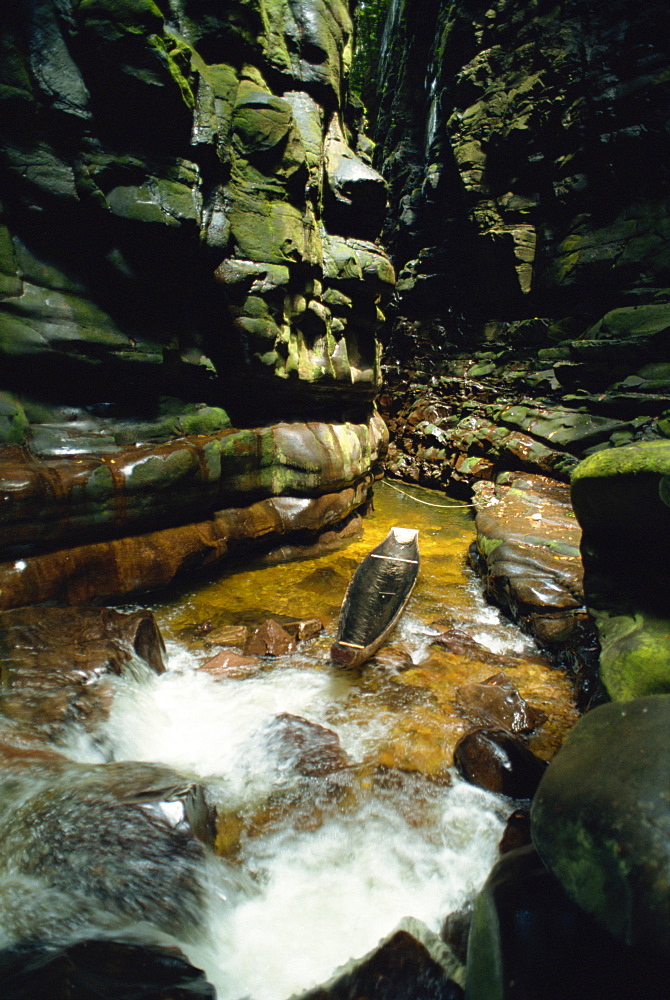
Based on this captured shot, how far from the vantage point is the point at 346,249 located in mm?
9312

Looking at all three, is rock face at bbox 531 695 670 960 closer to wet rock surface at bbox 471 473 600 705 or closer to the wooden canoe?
wet rock surface at bbox 471 473 600 705

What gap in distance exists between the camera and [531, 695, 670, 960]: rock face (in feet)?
4.39

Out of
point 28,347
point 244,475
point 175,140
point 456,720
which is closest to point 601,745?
point 456,720

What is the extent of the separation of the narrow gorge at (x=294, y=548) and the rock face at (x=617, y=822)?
0.04ft

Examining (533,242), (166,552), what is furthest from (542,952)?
(533,242)

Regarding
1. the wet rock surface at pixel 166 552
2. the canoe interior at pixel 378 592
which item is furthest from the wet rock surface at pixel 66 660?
the canoe interior at pixel 378 592

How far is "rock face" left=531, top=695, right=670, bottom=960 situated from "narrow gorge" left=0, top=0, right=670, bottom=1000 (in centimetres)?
1

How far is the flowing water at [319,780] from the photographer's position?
227 cm

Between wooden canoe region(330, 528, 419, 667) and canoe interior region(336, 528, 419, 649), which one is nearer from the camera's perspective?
wooden canoe region(330, 528, 419, 667)

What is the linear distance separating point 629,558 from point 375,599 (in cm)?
313

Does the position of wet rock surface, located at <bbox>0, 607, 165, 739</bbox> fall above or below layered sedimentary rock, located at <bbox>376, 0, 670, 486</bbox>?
below

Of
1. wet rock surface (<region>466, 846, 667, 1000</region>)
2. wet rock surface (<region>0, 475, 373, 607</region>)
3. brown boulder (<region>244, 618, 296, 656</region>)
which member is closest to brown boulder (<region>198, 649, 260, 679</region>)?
brown boulder (<region>244, 618, 296, 656</region>)

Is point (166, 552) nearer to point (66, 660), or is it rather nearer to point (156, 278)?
point (66, 660)

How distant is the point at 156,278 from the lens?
6266 mm
